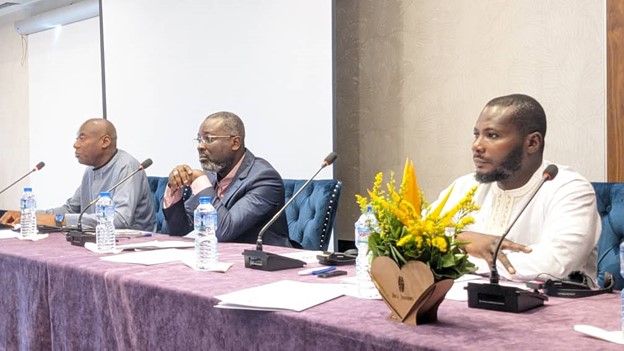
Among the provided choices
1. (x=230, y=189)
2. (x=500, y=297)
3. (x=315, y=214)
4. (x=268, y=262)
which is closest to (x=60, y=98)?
(x=230, y=189)

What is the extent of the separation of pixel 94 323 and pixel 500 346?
1.29m

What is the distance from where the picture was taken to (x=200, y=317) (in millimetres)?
1706

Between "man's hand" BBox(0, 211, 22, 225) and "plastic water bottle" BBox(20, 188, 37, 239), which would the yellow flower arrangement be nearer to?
"plastic water bottle" BBox(20, 188, 37, 239)

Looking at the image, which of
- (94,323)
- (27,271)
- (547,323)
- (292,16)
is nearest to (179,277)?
(94,323)

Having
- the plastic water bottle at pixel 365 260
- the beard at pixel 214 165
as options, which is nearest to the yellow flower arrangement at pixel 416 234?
the plastic water bottle at pixel 365 260

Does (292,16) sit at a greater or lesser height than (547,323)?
greater

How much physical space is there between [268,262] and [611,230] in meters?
1.20

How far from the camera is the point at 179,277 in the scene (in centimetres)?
197

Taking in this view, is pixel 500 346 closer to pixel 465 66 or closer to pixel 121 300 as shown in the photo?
pixel 121 300

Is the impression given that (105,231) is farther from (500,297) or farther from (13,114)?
(13,114)

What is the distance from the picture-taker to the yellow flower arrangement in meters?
1.36

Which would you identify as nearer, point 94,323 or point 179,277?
point 179,277

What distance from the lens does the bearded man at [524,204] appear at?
202 cm

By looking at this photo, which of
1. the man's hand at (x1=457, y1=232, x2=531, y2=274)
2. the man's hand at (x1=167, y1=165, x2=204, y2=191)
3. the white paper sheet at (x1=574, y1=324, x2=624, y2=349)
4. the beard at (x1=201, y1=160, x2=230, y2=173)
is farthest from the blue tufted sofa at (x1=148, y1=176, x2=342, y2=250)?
the white paper sheet at (x1=574, y1=324, x2=624, y2=349)
